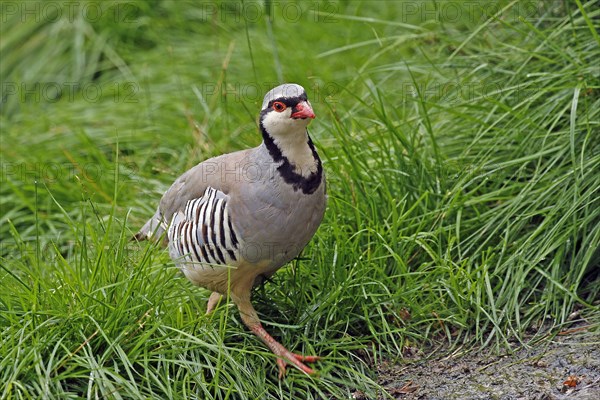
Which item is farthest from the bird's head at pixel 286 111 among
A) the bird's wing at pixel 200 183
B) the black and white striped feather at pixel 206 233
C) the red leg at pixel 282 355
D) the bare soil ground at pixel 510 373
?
the bare soil ground at pixel 510 373

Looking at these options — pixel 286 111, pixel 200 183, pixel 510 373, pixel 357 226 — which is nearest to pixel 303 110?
pixel 286 111

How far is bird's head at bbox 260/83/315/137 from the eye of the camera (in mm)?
3645

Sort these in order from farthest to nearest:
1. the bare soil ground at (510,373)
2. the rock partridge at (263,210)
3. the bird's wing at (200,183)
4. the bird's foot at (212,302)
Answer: the bird's foot at (212,302)
the bird's wing at (200,183)
the rock partridge at (263,210)
the bare soil ground at (510,373)

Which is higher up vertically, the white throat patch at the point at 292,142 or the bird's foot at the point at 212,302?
the white throat patch at the point at 292,142

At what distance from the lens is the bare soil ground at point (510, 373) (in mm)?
3588

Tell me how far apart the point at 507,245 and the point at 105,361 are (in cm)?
184

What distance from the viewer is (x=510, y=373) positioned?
376 cm

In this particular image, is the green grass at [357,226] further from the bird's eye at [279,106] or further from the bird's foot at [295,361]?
the bird's eye at [279,106]

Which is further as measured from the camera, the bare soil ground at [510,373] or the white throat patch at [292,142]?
the white throat patch at [292,142]

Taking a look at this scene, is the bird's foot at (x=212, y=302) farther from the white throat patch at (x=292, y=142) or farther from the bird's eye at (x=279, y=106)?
the bird's eye at (x=279, y=106)

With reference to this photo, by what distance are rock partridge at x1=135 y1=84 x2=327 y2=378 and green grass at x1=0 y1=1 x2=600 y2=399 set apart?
126 millimetres

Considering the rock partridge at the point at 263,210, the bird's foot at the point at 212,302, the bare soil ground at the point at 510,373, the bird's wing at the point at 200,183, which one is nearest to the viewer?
the bare soil ground at the point at 510,373

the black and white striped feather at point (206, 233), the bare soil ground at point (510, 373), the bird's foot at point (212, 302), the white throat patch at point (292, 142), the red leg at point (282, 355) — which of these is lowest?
the bare soil ground at point (510, 373)

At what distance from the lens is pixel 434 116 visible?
508 cm
